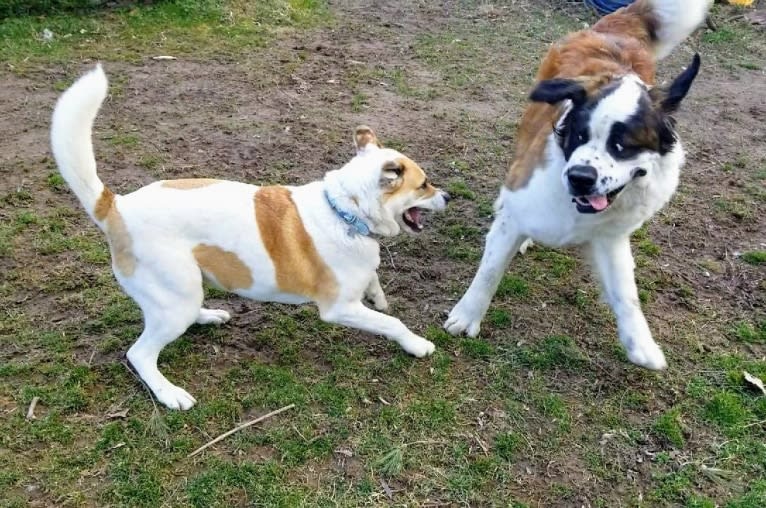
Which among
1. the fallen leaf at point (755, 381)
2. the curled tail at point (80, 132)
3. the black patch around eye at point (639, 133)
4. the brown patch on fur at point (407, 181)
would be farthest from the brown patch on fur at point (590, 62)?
the curled tail at point (80, 132)

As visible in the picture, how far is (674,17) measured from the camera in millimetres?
4500

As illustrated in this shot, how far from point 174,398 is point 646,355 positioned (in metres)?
2.32

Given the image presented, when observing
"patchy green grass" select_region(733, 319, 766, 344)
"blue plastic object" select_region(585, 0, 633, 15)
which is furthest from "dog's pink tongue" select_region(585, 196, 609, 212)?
"blue plastic object" select_region(585, 0, 633, 15)

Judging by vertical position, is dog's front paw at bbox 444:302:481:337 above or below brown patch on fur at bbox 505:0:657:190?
below

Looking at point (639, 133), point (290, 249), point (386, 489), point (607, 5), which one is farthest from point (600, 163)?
point (607, 5)

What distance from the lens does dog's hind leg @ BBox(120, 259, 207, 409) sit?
3146mm

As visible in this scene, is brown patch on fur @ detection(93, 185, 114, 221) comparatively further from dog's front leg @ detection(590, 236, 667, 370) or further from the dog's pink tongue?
dog's front leg @ detection(590, 236, 667, 370)

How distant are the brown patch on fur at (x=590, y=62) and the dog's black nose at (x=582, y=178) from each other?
1.58 ft

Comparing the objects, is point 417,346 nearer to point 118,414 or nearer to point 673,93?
point 118,414

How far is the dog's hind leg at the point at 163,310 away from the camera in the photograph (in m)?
3.15

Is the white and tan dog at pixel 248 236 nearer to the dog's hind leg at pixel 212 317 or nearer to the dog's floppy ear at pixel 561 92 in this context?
the dog's hind leg at pixel 212 317

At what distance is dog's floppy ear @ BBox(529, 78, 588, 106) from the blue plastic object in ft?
19.0

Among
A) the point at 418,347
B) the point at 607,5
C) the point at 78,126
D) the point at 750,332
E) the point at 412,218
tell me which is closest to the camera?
the point at 78,126

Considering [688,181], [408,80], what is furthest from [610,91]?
[408,80]
